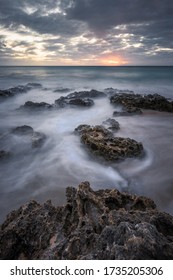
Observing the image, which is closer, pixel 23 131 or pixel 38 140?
pixel 38 140

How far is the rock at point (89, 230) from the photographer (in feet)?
8.95

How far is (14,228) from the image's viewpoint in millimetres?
3619

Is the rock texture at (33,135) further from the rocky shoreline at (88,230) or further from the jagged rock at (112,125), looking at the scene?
the rocky shoreline at (88,230)

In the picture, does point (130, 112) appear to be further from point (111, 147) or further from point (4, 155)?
point (4, 155)

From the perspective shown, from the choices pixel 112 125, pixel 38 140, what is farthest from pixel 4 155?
pixel 112 125

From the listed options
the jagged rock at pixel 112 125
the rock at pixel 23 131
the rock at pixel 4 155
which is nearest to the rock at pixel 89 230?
the rock at pixel 4 155

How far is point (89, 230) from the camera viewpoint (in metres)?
3.29

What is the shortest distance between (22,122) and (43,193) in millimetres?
6803

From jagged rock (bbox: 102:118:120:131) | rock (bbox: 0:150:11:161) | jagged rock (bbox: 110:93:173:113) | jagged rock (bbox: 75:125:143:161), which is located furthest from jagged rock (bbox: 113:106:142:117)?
rock (bbox: 0:150:11:161)

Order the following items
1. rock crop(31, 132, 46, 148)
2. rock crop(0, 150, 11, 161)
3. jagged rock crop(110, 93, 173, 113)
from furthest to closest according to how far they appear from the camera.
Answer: jagged rock crop(110, 93, 173, 113) → rock crop(31, 132, 46, 148) → rock crop(0, 150, 11, 161)

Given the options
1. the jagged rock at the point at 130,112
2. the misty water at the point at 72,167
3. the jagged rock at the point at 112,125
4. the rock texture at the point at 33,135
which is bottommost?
the misty water at the point at 72,167

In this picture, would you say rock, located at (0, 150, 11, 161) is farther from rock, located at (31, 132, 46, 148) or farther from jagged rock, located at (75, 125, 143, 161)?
jagged rock, located at (75, 125, 143, 161)

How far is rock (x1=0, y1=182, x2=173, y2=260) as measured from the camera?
273 centimetres

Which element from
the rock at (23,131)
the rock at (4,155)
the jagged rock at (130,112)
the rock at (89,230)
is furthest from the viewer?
the jagged rock at (130,112)
